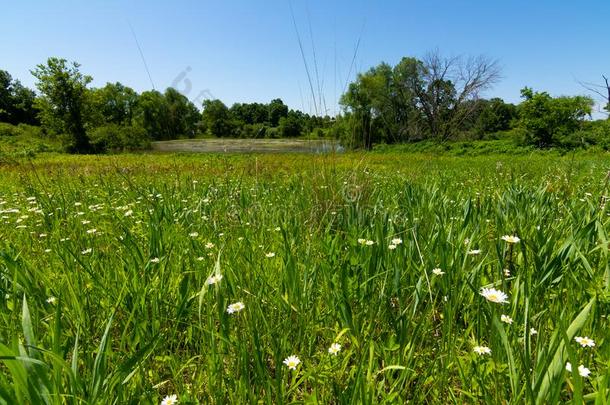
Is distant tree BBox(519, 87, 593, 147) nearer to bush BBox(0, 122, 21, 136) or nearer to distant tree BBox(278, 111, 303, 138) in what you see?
distant tree BBox(278, 111, 303, 138)

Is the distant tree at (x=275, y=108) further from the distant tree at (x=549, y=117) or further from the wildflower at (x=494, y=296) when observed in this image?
the distant tree at (x=549, y=117)

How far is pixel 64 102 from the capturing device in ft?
132

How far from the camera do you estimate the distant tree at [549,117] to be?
34625mm

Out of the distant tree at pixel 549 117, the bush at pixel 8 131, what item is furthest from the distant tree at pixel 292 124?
the bush at pixel 8 131

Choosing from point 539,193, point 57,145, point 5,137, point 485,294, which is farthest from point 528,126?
point 5,137

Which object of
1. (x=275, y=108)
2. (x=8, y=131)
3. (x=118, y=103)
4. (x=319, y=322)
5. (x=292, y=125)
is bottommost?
(x=319, y=322)

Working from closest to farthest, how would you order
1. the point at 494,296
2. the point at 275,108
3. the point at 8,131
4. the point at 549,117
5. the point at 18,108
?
the point at 494,296 → the point at 275,108 → the point at 549,117 → the point at 8,131 → the point at 18,108

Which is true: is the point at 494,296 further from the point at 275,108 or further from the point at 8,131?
the point at 8,131

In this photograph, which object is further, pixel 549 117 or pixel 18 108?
pixel 18 108

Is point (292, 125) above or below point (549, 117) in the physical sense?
below

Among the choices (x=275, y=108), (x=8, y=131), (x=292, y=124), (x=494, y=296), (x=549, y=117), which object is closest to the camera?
(x=494, y=296)

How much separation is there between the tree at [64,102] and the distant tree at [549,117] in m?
48.5

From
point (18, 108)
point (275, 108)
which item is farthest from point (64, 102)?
point (275, 108)

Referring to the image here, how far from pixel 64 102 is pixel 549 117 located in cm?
5269
